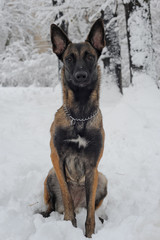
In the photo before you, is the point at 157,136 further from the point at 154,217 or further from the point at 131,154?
the point at 154,217

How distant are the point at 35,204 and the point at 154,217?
164 centimetres

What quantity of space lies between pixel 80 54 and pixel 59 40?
1.31ft

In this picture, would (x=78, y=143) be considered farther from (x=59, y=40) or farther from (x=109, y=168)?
(x=109, y=168)

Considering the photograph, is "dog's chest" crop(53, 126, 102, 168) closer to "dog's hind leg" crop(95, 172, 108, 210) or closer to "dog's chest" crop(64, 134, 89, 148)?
"dog's chest" crop(64, 134, 89, 148)

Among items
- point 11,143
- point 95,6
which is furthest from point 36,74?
point 11,143

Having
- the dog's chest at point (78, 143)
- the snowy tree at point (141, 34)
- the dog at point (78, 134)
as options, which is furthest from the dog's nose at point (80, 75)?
the snowy tree at point (141, 34)

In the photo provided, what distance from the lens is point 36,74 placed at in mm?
16219

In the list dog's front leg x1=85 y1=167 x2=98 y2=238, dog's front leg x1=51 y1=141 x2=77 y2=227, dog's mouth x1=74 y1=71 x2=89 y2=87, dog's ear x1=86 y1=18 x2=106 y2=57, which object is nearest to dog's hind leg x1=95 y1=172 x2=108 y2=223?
dog's front leg x1=85 y1=167 x2=98 y2=238

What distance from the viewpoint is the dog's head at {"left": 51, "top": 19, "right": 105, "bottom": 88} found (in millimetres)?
2802

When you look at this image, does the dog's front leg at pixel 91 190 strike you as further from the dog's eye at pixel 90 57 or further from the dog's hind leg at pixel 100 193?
the dog's eye at pixel 90 57

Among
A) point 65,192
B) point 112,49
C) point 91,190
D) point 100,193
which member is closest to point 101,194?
point 100,193

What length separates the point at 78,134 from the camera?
9.05 feet

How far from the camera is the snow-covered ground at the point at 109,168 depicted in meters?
2.15

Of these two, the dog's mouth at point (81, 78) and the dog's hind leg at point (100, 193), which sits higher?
the dog's mouth at point (81, 78)
